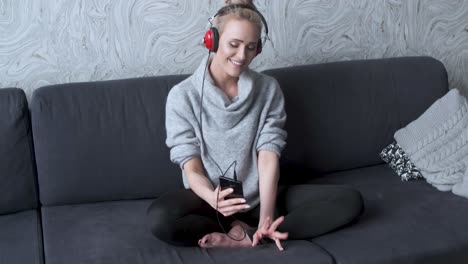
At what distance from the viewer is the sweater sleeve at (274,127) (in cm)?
192

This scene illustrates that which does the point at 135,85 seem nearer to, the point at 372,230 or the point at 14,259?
the point at 14,259

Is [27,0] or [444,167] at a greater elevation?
[27,0]

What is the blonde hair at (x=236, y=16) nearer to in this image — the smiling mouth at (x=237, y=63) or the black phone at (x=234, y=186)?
the smiling mouth at (x=237, y=63)

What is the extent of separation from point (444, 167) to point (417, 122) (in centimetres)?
23

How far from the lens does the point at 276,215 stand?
191 centimetres

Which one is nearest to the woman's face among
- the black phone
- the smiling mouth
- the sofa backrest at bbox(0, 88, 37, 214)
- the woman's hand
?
the smiling mouth

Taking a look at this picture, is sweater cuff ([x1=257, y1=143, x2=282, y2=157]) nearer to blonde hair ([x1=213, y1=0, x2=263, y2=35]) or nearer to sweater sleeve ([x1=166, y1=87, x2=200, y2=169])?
sweater sleeve ([x1=166, y1=87, x2=200, y2=169])

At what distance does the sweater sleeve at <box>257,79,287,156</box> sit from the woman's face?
18 centimetres

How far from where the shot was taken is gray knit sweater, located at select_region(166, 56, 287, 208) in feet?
6.17

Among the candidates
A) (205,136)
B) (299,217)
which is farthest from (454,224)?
(205,136)

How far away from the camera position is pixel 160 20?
2.27 m

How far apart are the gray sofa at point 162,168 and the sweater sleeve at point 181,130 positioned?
0.65 feet

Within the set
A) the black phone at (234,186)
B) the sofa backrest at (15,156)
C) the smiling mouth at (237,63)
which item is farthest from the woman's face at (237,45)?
the sofa backrest at (15,156)

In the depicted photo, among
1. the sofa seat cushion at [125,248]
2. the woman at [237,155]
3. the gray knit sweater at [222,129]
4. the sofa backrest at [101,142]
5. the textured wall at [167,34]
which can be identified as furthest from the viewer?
the textured wall at [167,34]
